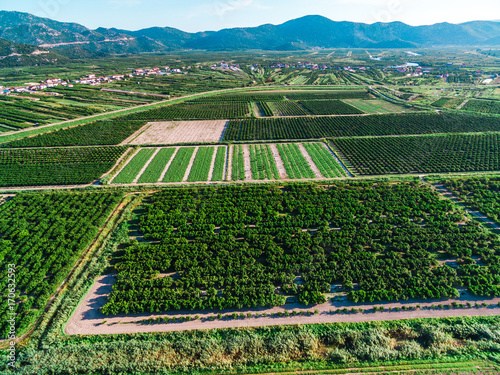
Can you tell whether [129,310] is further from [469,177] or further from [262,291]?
[469,177]

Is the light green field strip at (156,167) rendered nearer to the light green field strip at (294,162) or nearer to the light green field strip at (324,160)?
the light green field strip at (294,162)

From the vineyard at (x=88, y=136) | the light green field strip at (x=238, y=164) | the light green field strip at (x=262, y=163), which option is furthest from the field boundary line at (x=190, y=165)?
the vineyard at (x=88, y=136)

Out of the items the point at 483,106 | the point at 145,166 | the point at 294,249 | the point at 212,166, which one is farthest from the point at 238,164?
the point at 483,106

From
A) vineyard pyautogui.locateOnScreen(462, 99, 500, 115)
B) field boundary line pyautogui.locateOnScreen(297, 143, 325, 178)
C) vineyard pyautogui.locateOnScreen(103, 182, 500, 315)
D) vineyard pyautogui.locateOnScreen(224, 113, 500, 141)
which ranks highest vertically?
vineyard pyautogui.locateOnScreen(462, 99, 500, 115)

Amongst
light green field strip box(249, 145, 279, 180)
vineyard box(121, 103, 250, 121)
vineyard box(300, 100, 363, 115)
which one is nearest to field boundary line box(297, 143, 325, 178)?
light green field strip box(249, 145, 279, 180)

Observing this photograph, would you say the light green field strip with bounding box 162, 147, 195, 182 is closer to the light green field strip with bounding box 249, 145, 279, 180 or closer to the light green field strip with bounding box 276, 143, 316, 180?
the light green field strip with bounding box 249, 145, 279, 180

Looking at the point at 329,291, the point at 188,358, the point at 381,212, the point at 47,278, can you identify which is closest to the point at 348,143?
the point at 381,212
